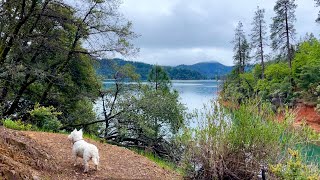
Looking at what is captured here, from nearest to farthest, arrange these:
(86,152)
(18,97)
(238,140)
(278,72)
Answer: (238,140) < (86,152) < (18,97) < (278,72)

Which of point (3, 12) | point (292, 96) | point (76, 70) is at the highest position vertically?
point (3, 12)

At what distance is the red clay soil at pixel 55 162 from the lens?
13.9 feet

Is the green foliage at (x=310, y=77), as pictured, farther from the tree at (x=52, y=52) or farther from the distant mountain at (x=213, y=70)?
the tree at (x=52, y=52)

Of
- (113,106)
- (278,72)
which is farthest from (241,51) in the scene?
(113,106)

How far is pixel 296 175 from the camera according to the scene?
4098mm

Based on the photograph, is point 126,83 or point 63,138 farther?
point 126,83

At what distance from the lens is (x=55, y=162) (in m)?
5.54

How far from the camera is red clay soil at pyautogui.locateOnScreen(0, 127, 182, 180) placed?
4248mm

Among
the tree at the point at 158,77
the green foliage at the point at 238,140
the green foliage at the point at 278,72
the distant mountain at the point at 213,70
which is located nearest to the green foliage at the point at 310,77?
the green foliage at the point at 278,72

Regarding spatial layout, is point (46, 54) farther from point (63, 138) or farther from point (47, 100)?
point (63, 138)

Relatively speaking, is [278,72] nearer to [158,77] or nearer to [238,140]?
[158,77]

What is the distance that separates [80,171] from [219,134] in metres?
2.22

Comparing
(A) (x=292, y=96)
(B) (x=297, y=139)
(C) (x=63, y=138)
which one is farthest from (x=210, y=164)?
(A) (x=292, y=96)

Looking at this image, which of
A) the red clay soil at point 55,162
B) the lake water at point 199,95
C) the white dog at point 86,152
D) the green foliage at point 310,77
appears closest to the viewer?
the red clay soil at point 55,162
